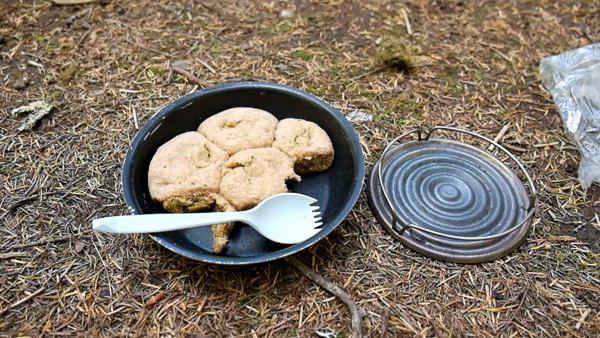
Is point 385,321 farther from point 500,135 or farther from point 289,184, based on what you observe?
point 500,135

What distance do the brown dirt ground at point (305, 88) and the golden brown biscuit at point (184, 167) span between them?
288 millimetres

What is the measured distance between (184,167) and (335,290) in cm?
90

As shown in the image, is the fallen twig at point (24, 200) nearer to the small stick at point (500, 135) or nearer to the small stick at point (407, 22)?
the small stick at point (500, 135)

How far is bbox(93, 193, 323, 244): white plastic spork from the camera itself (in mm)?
1859

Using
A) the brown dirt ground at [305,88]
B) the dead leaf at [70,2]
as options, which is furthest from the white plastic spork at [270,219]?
the dead leaf at [70,2]

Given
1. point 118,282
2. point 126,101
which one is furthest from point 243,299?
point 126,101

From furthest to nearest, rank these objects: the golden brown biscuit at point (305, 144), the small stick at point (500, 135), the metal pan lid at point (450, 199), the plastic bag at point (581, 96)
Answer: the small stick at point (500, 135)
the plastic bag at point (581, 96)
the golden brown biscuit at point (305, 144)
the metal pan lid at point (450, 199)

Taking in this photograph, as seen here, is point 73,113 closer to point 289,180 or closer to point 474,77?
point 289,180

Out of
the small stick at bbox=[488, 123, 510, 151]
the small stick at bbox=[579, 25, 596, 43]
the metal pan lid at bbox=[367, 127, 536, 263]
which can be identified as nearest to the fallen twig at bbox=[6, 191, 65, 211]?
the metal pan lid at bbox=[367, 127, 536, 263]

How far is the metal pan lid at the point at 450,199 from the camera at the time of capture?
7.31 ft

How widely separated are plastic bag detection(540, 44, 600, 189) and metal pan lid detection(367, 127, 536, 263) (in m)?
0.50

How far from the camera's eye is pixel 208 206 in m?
2.19

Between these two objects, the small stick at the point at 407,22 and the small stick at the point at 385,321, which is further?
the small stick at the point at 407,22

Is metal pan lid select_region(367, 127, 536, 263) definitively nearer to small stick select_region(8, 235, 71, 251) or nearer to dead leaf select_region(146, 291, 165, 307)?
dead leaf select_region(146, 291, 165, 307)
